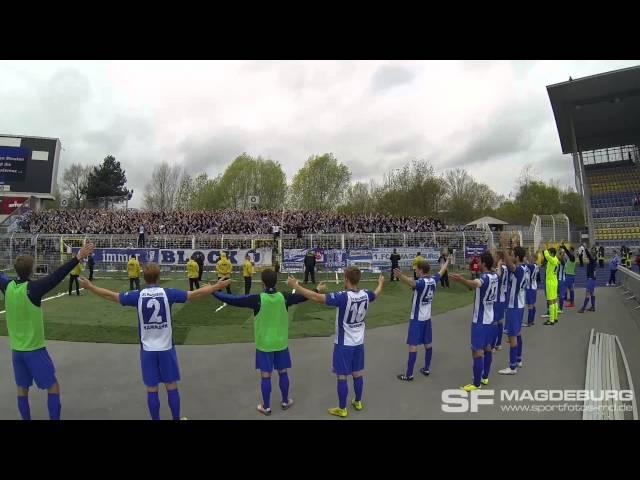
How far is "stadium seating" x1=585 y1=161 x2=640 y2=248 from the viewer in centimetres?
3459

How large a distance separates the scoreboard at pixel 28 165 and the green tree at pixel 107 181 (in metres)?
20.9

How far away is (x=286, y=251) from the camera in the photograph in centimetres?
2073

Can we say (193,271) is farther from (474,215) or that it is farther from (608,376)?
(474,215)

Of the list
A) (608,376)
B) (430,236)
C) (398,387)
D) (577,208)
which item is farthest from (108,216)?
(577,208)

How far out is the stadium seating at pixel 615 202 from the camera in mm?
34594

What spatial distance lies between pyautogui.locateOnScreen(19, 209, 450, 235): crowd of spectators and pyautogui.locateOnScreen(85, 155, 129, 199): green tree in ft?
91.3

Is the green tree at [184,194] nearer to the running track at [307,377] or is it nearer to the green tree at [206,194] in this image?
the green tree at [206,194]

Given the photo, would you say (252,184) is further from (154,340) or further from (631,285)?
(154,340)

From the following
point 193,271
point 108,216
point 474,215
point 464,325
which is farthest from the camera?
point 474,215

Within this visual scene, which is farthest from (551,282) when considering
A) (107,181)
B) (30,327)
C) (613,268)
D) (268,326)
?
(107,181)

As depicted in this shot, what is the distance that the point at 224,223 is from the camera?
26578mm

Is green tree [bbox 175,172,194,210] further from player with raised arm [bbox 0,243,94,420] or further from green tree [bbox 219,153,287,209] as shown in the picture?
player with raised arm [bbox 0,243,94,420]

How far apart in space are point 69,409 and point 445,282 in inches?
573

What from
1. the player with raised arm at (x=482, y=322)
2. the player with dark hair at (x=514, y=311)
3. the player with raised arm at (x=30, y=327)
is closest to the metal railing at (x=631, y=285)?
the player with dark hair at (x=514, y=311)
